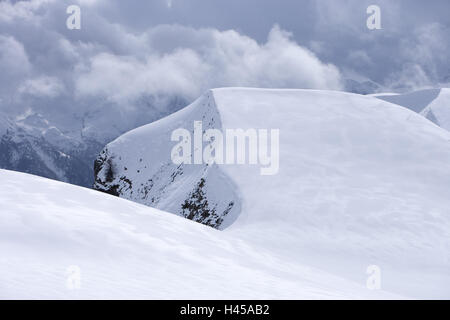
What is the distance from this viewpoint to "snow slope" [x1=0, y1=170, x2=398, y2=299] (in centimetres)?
836

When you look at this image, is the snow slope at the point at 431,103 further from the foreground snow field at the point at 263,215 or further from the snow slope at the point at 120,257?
the snow slope at the point at 120,257

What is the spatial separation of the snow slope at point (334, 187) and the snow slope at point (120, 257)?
586 cm

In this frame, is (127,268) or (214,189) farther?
(214,189)

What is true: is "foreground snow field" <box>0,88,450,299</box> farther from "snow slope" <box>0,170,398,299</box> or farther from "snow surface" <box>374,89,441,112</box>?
"snow surface" <box>374,89,441,112</box>

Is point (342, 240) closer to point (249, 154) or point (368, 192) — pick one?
point (368, 192)

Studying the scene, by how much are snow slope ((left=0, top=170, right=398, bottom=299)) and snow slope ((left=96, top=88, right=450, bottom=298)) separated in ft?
19.2

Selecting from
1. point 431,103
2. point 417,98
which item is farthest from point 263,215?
point 417,98

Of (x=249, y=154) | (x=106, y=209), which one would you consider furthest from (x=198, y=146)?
(x=106, y=209)

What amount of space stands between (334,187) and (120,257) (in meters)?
27.2

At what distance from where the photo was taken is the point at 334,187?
117 feet

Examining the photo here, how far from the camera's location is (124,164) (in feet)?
242

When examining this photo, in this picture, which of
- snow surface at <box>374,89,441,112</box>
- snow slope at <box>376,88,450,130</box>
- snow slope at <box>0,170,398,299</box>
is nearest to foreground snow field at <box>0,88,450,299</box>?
snow slope at <box>0,170,398,299</box>

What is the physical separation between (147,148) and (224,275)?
208 feet

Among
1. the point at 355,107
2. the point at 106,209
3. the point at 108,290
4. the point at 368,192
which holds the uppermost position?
the point at 355,107
